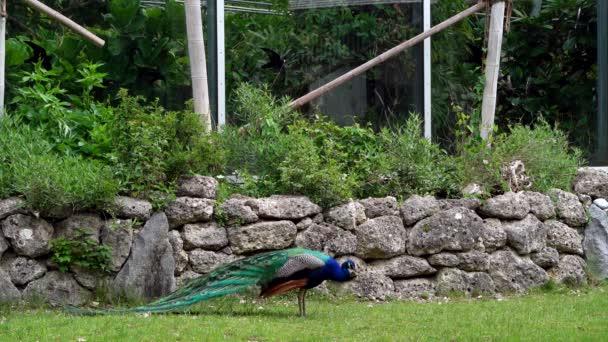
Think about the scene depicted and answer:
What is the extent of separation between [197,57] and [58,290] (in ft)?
10.7

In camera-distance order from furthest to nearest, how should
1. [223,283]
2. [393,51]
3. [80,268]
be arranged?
[393,51]
[80,268]
[223,283]

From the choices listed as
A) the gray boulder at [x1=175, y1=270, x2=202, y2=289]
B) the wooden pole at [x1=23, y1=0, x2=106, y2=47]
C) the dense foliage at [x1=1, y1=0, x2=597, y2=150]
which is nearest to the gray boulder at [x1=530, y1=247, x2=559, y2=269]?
the dense foliage at [x1=1, y1=0, x2=597, y2=150]

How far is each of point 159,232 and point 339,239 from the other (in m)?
1.82

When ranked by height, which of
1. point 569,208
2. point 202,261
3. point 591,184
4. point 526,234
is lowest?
point 202,261

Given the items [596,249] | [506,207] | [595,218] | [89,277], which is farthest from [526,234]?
[89,277]

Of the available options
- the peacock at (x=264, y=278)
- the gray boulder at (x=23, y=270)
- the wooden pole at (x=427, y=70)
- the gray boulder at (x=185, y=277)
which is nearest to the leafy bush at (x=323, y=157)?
the wooden pole at (x=427, y=70)

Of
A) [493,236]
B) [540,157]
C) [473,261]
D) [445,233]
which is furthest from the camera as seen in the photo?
[540,157]

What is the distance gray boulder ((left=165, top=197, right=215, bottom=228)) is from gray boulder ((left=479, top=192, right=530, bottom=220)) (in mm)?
3049

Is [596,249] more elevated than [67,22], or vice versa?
[67,22]

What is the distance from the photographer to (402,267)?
1028 centimetres

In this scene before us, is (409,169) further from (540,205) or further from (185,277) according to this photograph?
(185,277)

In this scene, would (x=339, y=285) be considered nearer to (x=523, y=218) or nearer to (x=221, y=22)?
(x=523, y=218)

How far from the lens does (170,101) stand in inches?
457

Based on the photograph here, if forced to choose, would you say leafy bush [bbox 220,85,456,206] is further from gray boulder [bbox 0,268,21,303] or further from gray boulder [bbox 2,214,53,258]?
gray boulder [bbox 0,268,21,303]
